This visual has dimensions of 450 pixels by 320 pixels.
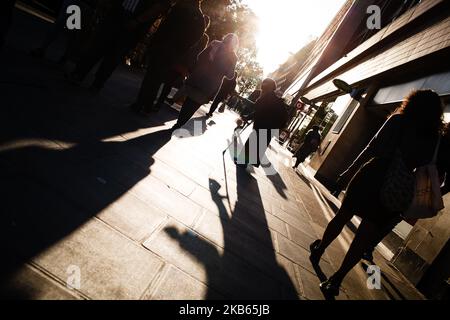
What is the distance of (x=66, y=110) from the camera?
347 centimetres

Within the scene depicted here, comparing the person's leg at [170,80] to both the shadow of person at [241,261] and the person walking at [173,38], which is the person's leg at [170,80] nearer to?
the person walking at [173,38]

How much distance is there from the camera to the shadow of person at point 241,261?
205cm

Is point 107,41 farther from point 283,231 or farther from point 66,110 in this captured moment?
point 283,231

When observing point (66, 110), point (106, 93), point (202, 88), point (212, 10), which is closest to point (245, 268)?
point (66, 110)

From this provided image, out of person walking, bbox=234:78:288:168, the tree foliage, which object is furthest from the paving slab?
the tree foliage

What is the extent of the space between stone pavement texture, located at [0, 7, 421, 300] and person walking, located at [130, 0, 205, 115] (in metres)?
0.80

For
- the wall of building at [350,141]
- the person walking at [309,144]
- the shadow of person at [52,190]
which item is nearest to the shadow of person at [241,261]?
the shadow of person at [52,190]

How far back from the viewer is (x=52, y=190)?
6.37 feet

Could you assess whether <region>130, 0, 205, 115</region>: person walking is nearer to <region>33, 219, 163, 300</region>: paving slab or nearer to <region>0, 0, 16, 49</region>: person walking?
<region>0, 0, 16, 49</region>: person walking

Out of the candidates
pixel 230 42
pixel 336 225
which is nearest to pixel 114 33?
pixel 230 42

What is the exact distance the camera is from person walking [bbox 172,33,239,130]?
5059 millimetres

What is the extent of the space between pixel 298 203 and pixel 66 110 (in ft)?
13.9

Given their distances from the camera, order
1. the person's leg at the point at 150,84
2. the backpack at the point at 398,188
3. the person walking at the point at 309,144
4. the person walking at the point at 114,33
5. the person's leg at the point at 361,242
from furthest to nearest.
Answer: the person walking at the point at 309,144 < the person's leg at the point at 150,84 < the person walking at the point at 114,33 < the person's leg at the point at 361,242 < the backpack at the point at 398,188

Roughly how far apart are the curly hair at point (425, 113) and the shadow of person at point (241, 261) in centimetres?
167
